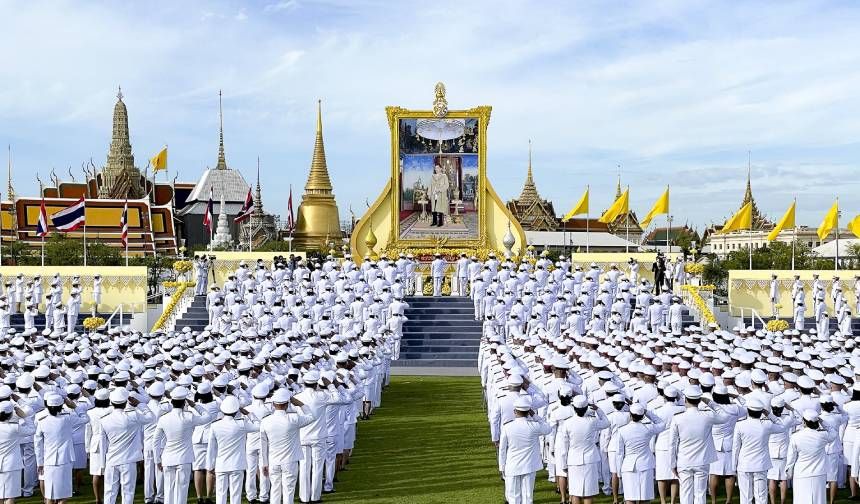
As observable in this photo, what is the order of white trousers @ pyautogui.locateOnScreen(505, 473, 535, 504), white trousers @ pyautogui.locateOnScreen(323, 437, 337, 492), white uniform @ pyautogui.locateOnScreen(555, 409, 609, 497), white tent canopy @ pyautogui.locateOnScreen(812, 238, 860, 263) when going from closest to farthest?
white uniform @ pyautogui.locateOnScreen(555, 409, 609, 497) → white trousers @ pyautogui.locateOnScreen(505, 473, 535, 504) → white trousers @ pyautogui.locateOnScreen(323, 437, 337, 492) → white tent canopy @ pyautogui.locateOnScreen(812, 238, 860, 263)

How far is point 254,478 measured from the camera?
12.9 m

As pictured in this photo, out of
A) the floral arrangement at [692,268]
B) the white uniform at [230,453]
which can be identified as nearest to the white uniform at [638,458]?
the white uniform at [230,453]

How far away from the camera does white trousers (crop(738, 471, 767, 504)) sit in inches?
468

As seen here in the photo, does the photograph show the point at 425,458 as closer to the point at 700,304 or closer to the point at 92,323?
the point at 92,323

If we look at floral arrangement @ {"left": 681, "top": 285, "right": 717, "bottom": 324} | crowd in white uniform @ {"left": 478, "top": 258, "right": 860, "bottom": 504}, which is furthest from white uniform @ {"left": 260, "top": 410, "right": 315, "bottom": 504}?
floral arrangement @ {"left": 681, "top": 285, "right": 717, "bottom": 324}

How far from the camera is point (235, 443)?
39.4 ft

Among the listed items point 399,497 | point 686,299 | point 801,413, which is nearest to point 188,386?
point 399,497

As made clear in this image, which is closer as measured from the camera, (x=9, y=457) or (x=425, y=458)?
(x=9, y=457)

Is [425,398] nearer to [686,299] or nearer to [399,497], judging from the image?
[399,497]

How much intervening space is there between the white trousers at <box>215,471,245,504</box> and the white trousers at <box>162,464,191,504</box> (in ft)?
1.29

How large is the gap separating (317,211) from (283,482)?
63.1 m

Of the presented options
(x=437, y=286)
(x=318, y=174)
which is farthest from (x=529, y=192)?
(x=437, y=286)

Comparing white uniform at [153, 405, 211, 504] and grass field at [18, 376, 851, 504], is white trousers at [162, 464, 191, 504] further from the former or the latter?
grass field at [18, 376, 851, 504]

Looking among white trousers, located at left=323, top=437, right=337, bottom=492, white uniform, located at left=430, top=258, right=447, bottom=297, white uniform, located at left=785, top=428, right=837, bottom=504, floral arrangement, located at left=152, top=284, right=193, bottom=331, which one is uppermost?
white uniform, located at left=430, top=258, right=447, bottom=297
